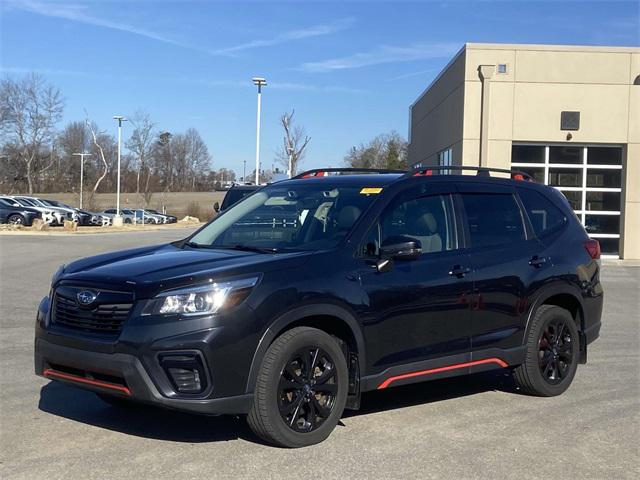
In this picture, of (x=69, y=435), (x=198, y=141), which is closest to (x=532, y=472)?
(x=69, y=435)

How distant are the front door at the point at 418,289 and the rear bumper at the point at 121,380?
113 centimetres

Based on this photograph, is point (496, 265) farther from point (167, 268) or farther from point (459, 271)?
point (167, 268)

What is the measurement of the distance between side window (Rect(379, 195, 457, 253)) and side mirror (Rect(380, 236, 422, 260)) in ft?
0.98

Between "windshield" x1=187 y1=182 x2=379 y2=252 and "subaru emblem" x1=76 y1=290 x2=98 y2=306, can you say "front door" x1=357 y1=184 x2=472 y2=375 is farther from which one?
"subaru emblem" x1=76 y1=290 x2=98 y2=306

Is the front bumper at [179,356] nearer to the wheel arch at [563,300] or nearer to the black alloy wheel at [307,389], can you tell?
the black alloy wheel at [307,389]

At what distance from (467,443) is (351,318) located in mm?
1187

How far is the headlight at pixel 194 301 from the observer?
4.70m

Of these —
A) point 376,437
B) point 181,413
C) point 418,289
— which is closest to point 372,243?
point 418,289

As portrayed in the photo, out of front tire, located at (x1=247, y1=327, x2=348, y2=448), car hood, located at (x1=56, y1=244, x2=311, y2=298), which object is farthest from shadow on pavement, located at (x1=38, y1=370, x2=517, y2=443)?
car hood, located at (x1=56, y1=244, x2=311, y2=298)

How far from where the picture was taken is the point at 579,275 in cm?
696

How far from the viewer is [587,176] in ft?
76.5

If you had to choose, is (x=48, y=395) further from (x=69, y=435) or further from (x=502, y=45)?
(x=502, y=45)

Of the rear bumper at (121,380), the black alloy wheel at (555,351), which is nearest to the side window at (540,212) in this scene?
the black alloy wheel at (555,351)

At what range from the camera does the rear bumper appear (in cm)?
463
